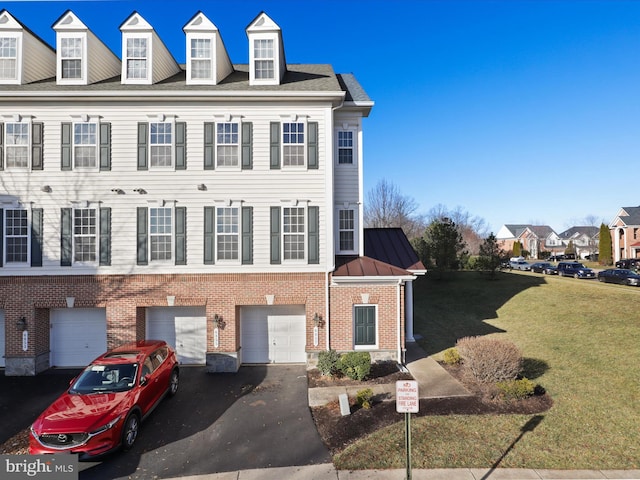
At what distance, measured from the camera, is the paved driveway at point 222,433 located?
23.6 feet

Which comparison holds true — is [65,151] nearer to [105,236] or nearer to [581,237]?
[105,236]

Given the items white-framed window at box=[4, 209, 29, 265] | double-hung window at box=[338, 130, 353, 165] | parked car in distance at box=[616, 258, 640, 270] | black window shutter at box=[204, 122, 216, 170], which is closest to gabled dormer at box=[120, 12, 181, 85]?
black window shutter at box=[204, 122, 216, 170]

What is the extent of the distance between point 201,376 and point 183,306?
9.27ft

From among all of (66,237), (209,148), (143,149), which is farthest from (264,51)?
(66,237)

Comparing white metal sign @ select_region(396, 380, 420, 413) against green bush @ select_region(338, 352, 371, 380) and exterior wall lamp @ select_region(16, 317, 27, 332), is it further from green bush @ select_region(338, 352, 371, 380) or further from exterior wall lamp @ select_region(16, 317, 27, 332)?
exterior wall lamp @ select_region(16, 317, 27, 332)

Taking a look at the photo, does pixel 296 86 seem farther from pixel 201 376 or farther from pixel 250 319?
pixel 201 376

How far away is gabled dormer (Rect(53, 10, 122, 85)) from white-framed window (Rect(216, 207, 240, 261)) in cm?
793

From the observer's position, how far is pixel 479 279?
29109 mm

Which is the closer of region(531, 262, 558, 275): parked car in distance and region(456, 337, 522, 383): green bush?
region(456, 337, 522, 383): green bush

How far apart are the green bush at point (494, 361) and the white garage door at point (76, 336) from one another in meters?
14.3

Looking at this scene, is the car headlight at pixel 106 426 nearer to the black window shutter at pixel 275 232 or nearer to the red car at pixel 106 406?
the red car at pixel 106 406

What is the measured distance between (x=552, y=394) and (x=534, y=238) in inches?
3732

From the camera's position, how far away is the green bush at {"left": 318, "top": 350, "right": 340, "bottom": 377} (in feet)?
37.8

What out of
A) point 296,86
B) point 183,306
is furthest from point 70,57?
point 183,306
